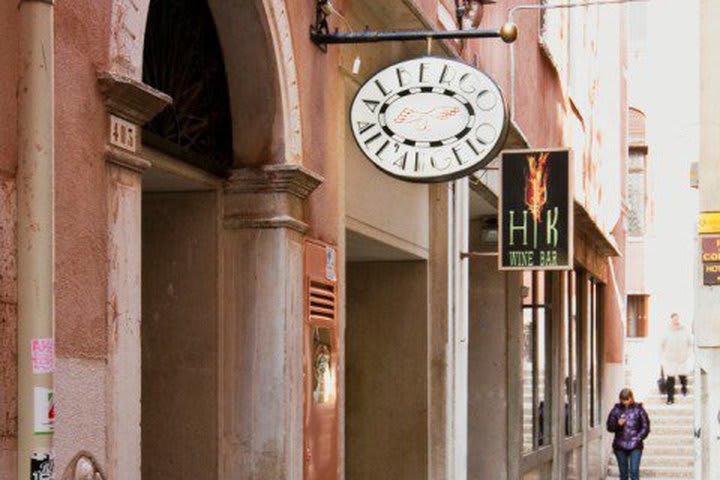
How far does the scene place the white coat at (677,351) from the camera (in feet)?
103

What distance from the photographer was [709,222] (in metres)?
17.6

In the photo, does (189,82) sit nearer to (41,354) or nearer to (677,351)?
(41,354)

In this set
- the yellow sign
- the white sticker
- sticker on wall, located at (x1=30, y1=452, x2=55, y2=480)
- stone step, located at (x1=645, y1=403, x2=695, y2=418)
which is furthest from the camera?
stone step, located at (x1=645, y1=403, x2=695, y2=418)

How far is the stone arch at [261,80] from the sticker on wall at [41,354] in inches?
151

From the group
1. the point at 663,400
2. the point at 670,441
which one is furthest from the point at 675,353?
the point at 670,441

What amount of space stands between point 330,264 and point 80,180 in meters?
3.98

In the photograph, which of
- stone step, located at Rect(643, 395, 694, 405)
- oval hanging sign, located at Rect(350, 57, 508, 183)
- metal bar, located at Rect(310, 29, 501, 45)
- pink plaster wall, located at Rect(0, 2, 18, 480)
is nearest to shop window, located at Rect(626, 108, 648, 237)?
stone step, located at Rect(643, 395, 694, 405)

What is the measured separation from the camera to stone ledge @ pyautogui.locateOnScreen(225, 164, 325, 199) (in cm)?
889

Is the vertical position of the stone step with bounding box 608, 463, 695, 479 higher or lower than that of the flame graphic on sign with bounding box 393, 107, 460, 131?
lower

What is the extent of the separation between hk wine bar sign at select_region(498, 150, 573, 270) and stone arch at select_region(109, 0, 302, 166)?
21.0 ft

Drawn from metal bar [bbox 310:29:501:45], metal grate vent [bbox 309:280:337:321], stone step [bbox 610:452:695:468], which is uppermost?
metal bar [bbox 310:29:501:45]

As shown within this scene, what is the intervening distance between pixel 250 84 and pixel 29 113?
12.3 ft

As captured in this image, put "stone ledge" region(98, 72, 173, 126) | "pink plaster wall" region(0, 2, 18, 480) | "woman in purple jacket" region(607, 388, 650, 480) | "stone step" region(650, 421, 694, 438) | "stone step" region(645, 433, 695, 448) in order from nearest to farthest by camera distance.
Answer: "pink plaster wall" region(0, 2, 18, 480) < "stone ledge" region(98, 72, 173, 126) < "woman in purple jacket" region(607, 388, 650, 480) < "stone step" region(645, 433, 695, 448) < "stone step" region(650, 421, 694, 438)

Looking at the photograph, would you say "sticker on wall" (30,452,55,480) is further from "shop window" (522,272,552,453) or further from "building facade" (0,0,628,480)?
"shop window" (522,272,552,453)
